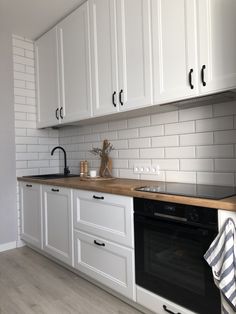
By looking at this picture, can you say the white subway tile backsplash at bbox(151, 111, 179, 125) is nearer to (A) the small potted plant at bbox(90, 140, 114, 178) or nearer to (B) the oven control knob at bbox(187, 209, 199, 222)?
(A) the small potted plant at bbox(90, 140, 114, 178)

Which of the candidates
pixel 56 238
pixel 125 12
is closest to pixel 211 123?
pixel 125 12

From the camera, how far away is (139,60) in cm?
196

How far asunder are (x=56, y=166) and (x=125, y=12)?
205 centimetres

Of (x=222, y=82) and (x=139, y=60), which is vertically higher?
(x=139, y=60)

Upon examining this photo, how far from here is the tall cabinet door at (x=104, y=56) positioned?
2.16 metres

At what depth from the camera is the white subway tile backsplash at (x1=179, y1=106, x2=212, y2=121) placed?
1928 mm

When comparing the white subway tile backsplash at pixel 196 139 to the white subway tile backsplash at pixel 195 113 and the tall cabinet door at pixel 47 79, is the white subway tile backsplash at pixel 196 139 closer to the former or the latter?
the white subway tile backsplash at pixel 195 113

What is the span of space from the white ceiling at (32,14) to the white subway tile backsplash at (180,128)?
4.66 feet

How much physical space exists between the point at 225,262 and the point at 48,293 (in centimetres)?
147

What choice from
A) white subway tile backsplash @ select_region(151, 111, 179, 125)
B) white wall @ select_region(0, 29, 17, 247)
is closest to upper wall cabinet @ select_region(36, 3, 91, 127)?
white wall @ select_region(0, 29, 17, 247)

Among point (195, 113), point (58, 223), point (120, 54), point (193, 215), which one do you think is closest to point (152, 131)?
point (195, 113)

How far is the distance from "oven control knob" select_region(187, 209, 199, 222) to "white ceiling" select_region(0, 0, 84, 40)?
211 centimetres

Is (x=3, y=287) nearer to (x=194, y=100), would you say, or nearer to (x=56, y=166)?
(x=56, y=166)

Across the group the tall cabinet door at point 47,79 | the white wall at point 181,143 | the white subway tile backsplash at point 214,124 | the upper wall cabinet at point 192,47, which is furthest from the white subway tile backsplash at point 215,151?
the tall cabinet door at point 47,79
